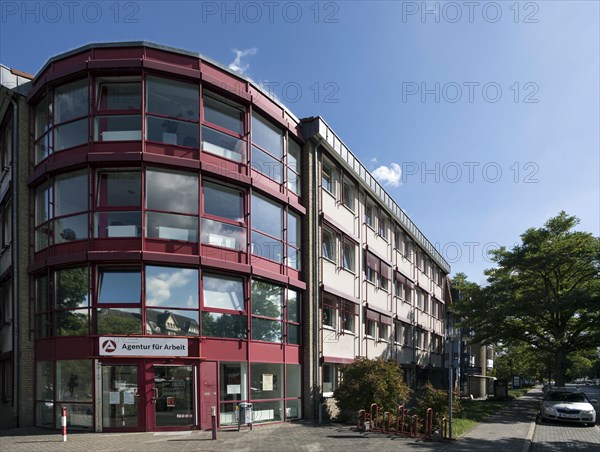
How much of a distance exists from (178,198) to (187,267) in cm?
213

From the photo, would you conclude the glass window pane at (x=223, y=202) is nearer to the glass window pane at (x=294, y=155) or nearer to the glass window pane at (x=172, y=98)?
the glass window pane at (x=172, y=98)

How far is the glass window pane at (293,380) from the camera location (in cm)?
2113

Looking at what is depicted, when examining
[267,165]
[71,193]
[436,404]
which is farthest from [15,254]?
[436,404]

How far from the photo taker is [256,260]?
19.4 m

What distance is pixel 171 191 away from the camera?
17.5 m

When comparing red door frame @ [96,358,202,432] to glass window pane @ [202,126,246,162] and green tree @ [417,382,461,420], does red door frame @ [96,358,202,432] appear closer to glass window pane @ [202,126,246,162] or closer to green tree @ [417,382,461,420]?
glass window pane @ [202,126,246,162]

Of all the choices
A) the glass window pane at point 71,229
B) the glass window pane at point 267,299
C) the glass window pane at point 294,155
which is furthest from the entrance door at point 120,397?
the glass window pane at point 294,155

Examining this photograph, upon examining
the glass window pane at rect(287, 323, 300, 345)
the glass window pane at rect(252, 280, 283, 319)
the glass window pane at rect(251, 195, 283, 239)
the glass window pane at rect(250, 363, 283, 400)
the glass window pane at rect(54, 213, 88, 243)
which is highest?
the glass window pane at rect(251, 195, 283, 239)

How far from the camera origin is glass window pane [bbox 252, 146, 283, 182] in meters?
20.0

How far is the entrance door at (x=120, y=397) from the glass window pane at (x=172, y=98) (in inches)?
303

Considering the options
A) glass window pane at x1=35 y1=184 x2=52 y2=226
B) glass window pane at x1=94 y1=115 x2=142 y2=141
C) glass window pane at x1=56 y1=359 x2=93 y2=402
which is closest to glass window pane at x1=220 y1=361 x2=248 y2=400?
glass window pane at x1=56 y1=359 x2=93 y2=402

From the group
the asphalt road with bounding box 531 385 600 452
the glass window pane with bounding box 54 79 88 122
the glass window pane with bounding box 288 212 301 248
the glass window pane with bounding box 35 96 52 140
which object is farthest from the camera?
Answer: the glass window pane with bounding box 288 212 301 248

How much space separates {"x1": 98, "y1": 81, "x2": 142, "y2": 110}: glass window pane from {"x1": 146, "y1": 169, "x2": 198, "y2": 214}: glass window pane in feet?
7.31

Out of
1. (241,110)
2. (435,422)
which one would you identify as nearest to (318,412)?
(435,422)
